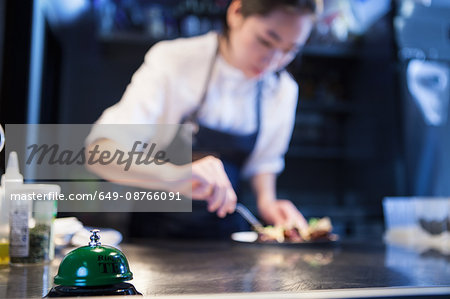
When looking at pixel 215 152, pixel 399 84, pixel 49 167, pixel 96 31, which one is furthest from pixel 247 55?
pixel 399 84

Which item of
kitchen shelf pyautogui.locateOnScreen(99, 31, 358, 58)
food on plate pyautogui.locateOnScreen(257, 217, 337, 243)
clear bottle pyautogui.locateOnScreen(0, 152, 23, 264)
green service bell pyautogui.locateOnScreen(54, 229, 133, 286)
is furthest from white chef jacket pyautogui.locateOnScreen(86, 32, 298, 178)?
green service bell pyautogui.locateOnScreen(54, 229, 133, 286)

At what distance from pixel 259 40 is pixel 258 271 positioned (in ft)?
4.63

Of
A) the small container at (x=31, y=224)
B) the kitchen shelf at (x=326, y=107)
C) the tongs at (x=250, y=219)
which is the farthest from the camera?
the kitchen shelf at (x=326, y=107)

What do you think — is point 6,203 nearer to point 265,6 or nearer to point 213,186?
point 213,186

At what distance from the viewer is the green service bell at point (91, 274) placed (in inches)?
25.2

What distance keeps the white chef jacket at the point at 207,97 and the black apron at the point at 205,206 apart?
0.03 metres

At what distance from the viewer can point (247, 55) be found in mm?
2160

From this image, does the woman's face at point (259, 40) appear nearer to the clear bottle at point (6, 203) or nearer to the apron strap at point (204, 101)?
the apron strap at point (204, 101)

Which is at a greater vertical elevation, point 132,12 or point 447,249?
point 132,12

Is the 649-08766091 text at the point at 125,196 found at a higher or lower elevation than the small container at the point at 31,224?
lower

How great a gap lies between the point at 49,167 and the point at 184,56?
774mm

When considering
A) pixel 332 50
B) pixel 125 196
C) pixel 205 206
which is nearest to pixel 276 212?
pixel 205 206

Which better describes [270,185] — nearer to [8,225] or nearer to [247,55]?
[247,55]

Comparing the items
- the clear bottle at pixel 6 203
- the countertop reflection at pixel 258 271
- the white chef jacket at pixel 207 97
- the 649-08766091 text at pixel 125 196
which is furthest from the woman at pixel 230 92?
the clear bottle at pixel 6 203
